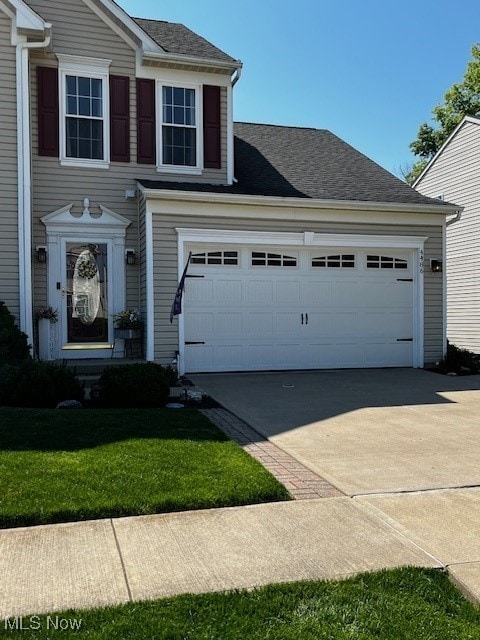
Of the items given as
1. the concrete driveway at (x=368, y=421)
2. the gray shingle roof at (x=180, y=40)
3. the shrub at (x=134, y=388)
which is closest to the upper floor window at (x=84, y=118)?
the gray shingle roof at (x=180, y=40)

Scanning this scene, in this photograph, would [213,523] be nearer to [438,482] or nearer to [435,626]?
[435,626]

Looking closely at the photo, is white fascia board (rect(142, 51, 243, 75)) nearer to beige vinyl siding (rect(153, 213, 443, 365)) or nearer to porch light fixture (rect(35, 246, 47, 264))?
beige vinyl siding (rect(153, 213, 443, 365))

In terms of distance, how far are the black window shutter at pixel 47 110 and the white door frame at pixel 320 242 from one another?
118 inches

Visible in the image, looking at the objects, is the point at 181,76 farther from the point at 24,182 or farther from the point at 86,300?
the point at 86,300

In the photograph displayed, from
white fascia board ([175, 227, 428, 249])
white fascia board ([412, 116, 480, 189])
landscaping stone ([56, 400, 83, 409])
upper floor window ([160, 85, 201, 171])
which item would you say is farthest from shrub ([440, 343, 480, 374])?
white fascia board ([412, 116, 480, 189])

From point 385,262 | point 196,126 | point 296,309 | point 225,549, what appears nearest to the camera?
point 225,549

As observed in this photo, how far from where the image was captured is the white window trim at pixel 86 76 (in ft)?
37.5

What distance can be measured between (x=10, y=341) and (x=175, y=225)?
3.66 metres

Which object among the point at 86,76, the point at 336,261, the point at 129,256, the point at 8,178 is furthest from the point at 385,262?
the point at 8,178

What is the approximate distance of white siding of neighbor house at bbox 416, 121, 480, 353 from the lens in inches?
662

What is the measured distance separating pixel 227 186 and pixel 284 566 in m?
9.67

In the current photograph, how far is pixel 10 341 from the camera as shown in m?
9.41

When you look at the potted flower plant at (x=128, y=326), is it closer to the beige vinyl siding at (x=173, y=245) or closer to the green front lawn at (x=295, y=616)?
the beige vinyl siding at (x=173, y=245)

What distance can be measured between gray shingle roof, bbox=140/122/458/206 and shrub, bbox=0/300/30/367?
3.45 metres
